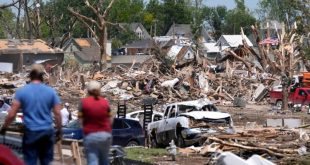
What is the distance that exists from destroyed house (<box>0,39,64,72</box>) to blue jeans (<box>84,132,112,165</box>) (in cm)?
6887

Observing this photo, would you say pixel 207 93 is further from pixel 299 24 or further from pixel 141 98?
pixel 299 24

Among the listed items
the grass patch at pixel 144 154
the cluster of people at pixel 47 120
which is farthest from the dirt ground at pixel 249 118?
the cluster of people at pixel 47 120

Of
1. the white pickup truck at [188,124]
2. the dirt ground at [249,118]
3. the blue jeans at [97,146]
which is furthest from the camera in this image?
the white pickup truck at [188,124]

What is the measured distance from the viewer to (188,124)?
27844 mm

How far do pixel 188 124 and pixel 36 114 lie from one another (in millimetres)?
17382

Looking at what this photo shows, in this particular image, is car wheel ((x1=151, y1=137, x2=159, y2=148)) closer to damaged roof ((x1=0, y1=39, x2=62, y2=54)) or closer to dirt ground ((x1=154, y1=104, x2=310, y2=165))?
dirt ground ((x1=154, y1=104, x2=310, y2=165))

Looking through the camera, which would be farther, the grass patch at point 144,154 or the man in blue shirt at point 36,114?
the grass patch at point 144,154

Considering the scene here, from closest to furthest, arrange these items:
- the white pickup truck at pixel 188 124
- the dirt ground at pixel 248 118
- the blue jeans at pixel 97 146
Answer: the blue jeans at pixel 97 146 → the dirt ground at pixel 248 118 → the white pickup truck at pixel 188 124

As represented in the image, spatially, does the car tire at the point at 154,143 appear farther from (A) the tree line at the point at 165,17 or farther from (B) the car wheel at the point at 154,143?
(A) the tree line at the point at 165,17

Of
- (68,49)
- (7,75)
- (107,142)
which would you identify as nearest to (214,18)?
(68,49)

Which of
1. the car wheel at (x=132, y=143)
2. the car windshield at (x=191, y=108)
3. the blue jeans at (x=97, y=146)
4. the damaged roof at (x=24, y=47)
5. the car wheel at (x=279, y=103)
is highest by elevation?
the blue jeans at (x=97, y=146)

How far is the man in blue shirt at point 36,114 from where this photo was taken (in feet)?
34.8

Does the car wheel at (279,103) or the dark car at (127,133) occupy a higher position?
the dark car at (127,133)

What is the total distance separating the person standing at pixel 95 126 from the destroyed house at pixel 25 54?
226 ft
